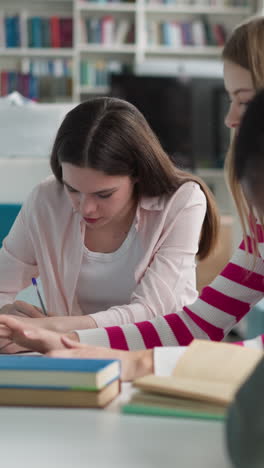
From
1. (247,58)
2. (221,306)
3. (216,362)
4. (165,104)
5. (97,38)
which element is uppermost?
(247,58)

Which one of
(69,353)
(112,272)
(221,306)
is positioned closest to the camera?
(69,353)

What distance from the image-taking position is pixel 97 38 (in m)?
6.01

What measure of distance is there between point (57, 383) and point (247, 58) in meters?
0.65

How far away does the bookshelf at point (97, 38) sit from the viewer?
5.97m

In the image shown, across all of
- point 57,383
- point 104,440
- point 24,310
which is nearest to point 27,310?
point 24,310

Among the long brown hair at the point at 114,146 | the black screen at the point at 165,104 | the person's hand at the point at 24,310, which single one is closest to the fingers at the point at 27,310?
the person's hand at the point at 24,310

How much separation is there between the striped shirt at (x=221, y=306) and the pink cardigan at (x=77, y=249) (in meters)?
0.27

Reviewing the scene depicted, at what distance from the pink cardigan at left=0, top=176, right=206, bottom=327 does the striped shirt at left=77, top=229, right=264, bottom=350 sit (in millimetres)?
270

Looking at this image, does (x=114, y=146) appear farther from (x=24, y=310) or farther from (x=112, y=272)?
(x=24, y=310)

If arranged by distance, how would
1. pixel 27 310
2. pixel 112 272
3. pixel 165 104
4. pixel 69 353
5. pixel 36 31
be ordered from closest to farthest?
pixel 69 353
pixel 27 310
pixel 112 272
pixel 165 104
pixel 36 31

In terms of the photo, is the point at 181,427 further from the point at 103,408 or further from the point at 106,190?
the point at 106,190

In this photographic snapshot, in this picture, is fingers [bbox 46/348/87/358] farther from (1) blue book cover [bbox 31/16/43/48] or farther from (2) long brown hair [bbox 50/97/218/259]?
(1) blue book cover [bbox 31/16/43/48]

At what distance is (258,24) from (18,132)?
4.50ft

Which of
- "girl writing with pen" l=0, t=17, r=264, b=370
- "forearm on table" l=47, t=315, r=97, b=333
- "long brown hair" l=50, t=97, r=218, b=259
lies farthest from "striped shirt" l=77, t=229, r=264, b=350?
"long brown hair" l=50, t=97, r=218, b=259
